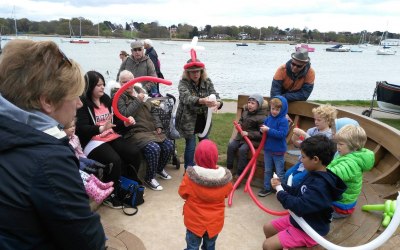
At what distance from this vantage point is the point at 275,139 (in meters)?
4.41

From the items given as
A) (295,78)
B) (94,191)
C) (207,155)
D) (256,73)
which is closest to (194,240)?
(207,155)

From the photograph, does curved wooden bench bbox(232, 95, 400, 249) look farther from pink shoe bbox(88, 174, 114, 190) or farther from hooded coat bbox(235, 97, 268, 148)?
pink shoe bbox(88, 174, 114, 190)

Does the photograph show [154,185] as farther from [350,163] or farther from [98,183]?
[350,163]

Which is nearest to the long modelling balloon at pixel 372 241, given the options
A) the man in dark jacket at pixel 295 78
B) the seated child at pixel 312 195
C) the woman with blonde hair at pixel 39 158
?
the seated child at pixel 312 195

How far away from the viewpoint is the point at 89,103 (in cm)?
421

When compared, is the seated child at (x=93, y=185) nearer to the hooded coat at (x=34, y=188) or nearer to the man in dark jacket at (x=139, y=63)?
the hooded coat at (x=34, y=188)

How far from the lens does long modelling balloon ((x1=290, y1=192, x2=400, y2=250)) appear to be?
8.13 feet

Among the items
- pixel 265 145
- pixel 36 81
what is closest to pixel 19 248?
pixel 36 81

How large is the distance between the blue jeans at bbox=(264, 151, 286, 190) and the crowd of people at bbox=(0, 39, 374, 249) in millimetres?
13

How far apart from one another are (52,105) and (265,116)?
3.82 metres

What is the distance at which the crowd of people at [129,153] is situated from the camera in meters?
1.11

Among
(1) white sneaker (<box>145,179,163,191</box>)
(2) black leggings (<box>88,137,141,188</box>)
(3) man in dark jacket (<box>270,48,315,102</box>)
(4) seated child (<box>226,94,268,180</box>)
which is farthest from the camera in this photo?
(3) man in dark jacket (<box>270,48,315,102</box>)

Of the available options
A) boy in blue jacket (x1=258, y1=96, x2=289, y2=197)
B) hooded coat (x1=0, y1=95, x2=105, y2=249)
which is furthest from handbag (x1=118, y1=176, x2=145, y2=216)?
hooded coat (x1=0, y1=95, x2=105, y2=249)

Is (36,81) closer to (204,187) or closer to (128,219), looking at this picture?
(204,187)
